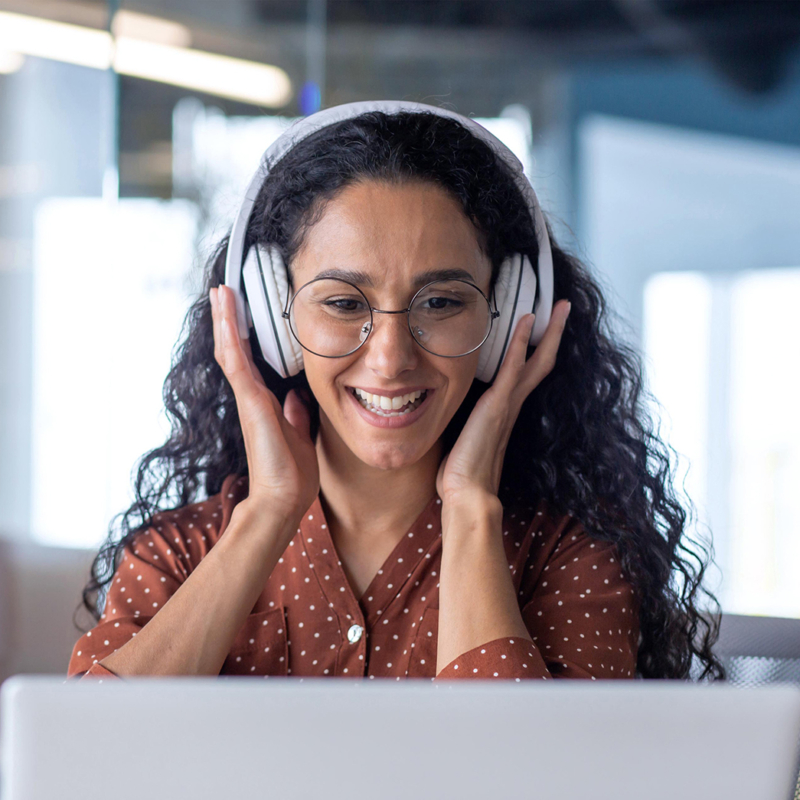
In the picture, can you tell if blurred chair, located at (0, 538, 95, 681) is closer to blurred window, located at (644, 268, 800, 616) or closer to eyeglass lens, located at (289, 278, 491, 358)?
eyeglass lens, located at (289, 278, 491, 358)

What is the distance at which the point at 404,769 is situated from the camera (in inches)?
17.8

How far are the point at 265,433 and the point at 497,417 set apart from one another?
12.6 inches

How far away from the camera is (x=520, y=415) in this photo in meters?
1.43

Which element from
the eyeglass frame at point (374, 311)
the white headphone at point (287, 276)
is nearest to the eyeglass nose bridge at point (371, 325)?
the eyeglass frame at point (374, 311)

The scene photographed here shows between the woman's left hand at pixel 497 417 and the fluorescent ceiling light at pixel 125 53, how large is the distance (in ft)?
8.91

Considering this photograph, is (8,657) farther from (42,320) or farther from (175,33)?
(175,33)

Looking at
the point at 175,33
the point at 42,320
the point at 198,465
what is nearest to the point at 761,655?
the point at 198,465

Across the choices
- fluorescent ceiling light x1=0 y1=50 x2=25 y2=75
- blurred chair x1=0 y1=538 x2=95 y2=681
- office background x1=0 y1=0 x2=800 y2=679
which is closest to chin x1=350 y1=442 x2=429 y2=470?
blurred chair x1=0 y1=538 x2=95 y2=681

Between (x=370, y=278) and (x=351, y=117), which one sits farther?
(x=351, y=117)

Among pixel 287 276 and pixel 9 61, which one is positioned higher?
pixel 9 61

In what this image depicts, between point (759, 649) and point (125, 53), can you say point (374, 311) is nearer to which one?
point (759, 649)

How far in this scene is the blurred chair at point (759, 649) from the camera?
1.24 metres

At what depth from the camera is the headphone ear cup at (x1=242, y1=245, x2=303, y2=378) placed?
4.14ft

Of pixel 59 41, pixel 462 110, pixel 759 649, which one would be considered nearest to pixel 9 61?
pixel 59 41
